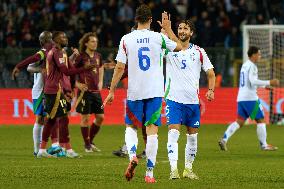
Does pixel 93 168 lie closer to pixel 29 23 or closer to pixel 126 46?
pixel 126 46

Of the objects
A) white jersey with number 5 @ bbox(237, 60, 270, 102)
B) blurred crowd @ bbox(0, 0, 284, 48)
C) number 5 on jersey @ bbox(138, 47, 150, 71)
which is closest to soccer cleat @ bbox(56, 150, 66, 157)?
white jersey with number 5 @ bbox(237, 60, 270, 102)

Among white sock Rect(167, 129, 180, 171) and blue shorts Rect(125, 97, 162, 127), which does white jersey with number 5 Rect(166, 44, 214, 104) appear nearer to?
white sock Rect(167, 129, 180, 171)

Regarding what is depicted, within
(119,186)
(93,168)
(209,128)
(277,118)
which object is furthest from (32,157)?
(277,118)

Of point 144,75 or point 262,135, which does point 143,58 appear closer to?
point 144,75

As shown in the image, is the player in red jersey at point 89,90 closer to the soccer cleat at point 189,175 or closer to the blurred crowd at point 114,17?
the soccer cleat at point 189,175

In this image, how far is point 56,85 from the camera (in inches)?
671

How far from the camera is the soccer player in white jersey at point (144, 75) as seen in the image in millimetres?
12367

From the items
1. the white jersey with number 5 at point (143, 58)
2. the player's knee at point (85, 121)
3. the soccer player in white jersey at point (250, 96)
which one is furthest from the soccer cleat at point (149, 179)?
the soccer player in white jersey at point (250, 96)

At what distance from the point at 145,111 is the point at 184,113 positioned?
1006 millimetres

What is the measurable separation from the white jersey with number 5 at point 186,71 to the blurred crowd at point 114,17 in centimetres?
1776

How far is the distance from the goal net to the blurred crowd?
7.11 ft

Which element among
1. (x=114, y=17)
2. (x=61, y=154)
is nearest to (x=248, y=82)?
(x=61, y=154)

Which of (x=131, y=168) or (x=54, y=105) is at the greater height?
(x=54, y=105)

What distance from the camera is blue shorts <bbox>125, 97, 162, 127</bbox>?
1247 centimetres
